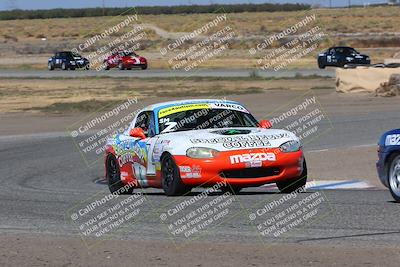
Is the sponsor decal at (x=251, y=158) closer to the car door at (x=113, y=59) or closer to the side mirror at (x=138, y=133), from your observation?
the side mirror at (x=138, y=133)

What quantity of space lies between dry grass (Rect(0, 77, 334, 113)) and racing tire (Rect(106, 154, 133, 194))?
20648mm

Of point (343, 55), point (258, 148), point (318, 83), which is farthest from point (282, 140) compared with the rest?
point (343, 55)

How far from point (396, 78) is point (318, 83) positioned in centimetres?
1072

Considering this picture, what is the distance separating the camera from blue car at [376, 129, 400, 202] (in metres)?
11.6

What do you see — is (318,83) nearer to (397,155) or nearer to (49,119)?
(49,119)

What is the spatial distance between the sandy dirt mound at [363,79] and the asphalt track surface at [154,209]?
45.1 feet

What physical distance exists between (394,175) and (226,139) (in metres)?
2.32

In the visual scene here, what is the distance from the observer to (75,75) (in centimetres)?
5997

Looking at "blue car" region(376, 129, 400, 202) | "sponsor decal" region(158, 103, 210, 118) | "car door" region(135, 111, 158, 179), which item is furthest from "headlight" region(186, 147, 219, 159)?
"blue car" region(376, 129, 400, 202)

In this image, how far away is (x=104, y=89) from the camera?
4647 centimetres

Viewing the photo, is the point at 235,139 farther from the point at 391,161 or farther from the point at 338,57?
the point at 338,57

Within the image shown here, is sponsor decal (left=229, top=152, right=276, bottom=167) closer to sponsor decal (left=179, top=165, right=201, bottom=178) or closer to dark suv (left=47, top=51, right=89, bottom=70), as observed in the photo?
sponsor decal (left=179, top=165, right=201, bottom=178)

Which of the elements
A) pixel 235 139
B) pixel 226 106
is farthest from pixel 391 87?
pixel 235 139

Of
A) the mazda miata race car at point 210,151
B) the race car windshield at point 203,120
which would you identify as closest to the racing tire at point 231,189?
Result: the mazda miata race car at point 210,151
